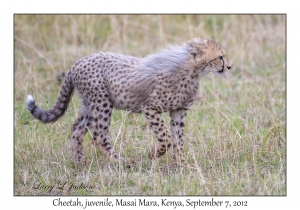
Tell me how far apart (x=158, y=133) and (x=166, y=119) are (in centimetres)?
125

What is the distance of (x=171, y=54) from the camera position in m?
4.71

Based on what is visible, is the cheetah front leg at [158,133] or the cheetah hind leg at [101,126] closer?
the cheetah front leg at [158,133]

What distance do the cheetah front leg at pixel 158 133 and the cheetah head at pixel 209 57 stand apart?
1.56 feet

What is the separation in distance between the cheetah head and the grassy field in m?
0.36

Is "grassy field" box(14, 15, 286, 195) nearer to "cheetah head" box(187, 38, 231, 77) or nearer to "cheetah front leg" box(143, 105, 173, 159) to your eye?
"cheetah front leg" box(143, 105, 173, 159)

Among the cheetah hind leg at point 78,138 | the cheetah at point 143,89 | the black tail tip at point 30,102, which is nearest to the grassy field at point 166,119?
the cheetah hind leg at point 78,138

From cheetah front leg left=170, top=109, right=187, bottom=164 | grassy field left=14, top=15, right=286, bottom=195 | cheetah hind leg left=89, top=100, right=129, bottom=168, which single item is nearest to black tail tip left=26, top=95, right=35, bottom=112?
grassy field left=14, top=15, right=286, bottom=195

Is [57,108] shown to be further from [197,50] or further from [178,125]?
[197,50]

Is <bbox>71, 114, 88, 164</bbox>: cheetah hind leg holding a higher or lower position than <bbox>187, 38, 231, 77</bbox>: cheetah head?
lower

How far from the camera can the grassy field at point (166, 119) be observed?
162 inches

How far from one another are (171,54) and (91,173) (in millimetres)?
1110

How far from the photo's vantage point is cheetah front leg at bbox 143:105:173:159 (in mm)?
4449

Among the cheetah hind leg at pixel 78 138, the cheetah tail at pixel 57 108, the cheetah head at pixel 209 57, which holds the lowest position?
the cheetah hind leg at pixel 78 138

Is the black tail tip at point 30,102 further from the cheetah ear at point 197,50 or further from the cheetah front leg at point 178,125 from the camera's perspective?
the cheetah ear at point 197,50
